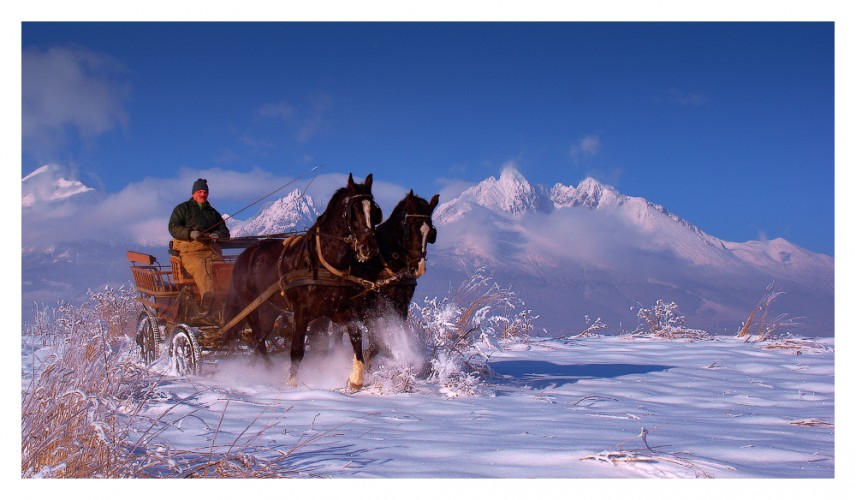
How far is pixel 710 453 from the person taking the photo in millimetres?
4230

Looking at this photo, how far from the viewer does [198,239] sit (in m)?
8.21

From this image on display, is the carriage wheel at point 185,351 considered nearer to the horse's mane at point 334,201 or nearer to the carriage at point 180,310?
the carriage at point 180,310

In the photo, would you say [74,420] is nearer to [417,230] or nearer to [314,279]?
[314,279]

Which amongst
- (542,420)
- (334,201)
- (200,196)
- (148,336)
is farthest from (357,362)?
(148,336)

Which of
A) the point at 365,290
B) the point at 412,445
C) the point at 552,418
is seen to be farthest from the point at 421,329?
the point at 412,445

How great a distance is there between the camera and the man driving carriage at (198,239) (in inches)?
328

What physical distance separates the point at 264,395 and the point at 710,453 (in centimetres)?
373

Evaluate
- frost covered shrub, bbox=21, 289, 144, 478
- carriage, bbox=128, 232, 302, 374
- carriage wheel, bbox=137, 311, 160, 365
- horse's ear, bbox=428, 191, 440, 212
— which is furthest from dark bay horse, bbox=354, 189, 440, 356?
carriage wheel, bbox=137, 311, 160, 365

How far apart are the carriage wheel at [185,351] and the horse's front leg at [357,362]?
6.48 feet

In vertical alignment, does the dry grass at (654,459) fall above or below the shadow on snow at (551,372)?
above

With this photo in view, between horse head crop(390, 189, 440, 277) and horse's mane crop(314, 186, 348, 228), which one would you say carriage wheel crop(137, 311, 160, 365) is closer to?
horse's mane crop(314, 186, 348, 228)

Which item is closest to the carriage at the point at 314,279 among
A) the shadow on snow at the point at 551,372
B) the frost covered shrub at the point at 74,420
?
the shadow on snow at the point at 551,372

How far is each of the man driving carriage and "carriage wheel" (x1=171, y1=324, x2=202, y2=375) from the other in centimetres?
61

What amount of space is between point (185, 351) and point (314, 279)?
2.22 m
